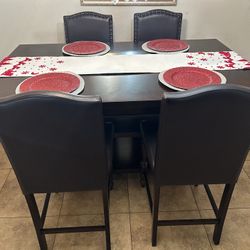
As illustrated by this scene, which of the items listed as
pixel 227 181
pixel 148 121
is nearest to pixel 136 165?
pixel 148 121

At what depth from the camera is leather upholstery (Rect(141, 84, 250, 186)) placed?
845 millimetres

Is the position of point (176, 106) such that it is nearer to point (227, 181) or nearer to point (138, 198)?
point (227, 181)

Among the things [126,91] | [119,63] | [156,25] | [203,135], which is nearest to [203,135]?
[203,135]

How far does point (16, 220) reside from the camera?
1.55m

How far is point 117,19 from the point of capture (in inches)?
90.0

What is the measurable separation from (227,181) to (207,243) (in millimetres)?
463

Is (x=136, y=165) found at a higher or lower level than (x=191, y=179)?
lower

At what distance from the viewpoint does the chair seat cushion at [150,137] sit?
1290mm

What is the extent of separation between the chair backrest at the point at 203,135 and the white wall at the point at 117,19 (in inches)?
A: 65.2

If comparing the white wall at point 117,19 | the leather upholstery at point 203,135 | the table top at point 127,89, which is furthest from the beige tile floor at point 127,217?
the white wall at point 117,19

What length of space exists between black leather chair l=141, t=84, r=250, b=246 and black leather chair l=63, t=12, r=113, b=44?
1172 mm

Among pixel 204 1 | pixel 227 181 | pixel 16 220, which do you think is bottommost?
pixel 16 220

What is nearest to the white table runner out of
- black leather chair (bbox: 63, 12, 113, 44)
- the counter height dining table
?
the counter height dining table

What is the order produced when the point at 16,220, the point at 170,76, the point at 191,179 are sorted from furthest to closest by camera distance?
the point at 16,220
the point at 170,76
the point at 191,179
